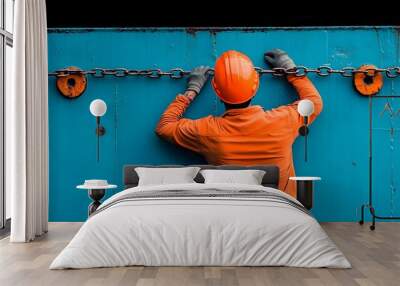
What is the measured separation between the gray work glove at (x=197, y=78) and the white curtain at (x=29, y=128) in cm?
170

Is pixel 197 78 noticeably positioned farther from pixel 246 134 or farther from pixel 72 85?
pixel 72 85

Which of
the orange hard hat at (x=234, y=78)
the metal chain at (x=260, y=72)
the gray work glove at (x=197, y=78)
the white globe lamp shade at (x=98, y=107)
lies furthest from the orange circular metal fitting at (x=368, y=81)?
the white globe lamp shade at (x=98, y=107)

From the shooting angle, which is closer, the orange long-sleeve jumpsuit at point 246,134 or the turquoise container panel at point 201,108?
the orange long-sleeve jumpsuit at point 246,134

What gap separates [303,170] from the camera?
22.0 feet

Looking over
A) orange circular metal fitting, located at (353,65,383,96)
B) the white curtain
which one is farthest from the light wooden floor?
orange circular metal fitting, located at (353,65,383,96)

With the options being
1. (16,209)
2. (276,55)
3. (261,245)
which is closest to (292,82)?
(276,55)

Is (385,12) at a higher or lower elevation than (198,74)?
higher

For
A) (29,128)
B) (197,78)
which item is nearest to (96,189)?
(29,128)

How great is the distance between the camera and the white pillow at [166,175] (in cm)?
602

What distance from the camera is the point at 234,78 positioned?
20.7 feet

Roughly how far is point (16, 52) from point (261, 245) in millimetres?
3016

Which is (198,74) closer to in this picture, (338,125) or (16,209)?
(338,125)

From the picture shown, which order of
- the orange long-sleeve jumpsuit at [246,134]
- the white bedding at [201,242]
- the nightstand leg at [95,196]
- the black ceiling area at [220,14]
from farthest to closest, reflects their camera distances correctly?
the black ceiling area at [220,14]
the orange long-sleeve jumpsuit at [246,134]
the nightstand leg at [95,196]
the white bedding at [201,242]

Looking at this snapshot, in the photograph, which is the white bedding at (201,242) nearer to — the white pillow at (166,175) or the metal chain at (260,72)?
the white pillow at (166,175)
